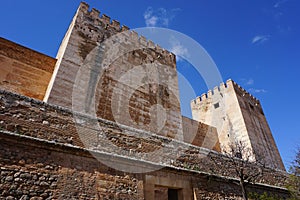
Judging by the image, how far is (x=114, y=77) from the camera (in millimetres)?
8867

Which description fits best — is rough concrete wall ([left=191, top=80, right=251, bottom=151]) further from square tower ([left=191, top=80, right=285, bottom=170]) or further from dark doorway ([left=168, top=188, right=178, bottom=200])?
dark doorway ([left=168, top=188, right=178, bottom=200])

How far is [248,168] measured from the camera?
838cm

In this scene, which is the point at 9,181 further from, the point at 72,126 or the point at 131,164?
the point at 131,164

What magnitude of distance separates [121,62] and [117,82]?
1.14 meters

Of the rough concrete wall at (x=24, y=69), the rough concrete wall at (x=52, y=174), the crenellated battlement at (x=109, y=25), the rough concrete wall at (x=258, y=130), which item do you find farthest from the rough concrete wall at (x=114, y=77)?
the rough concrete wall at (x=258, y=130)

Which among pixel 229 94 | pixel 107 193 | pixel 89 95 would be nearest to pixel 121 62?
pixel 89 95

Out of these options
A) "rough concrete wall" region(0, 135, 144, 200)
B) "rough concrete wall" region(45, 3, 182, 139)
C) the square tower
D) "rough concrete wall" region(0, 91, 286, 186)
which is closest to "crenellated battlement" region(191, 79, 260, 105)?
the square tower

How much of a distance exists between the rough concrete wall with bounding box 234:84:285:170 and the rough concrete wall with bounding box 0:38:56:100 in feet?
40.5

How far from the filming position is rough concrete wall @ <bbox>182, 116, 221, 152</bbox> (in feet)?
41.2

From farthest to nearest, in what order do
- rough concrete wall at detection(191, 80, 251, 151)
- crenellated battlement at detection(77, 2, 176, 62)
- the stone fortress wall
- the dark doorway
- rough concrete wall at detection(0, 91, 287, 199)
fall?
rough concrete wall at detection(191, 80, 251, 151), crenellated battlement at detection(77, 2, 176, 62), the dark doorway, the stone fortress wall, rough concrete wall at detection(0, 91, 287, 199)

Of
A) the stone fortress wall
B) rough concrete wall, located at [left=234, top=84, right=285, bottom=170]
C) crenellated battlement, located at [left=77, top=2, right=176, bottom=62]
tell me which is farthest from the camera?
rough concrete wall, located at [left=234, top=84, right=285, bottom=170]

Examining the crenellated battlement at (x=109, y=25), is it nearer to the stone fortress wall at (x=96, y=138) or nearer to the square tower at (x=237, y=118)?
the stone fortress wall at (x=96, y=138)

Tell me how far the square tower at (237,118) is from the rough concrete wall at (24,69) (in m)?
10.7

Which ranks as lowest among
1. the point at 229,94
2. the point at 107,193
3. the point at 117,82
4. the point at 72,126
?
the point at 107,193
